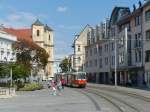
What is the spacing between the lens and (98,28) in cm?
12562

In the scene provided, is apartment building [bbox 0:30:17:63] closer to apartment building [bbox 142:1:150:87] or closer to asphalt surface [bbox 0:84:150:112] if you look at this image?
apartment building [bbox 142:1:150:87]

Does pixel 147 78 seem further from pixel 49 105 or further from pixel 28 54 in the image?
pixel 49 105

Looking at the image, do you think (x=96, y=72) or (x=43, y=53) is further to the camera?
(x=96, y=72)

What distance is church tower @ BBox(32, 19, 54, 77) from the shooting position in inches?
6841

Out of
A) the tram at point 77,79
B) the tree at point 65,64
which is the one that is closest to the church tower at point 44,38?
the tree at point 65,64

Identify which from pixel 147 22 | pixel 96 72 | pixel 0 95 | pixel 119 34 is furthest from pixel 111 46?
pixel 0 95

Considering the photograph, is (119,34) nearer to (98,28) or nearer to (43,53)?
(43,53)

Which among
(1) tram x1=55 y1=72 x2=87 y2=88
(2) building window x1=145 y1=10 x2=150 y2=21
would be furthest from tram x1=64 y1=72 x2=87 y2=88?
(2) building window x1=145 y1=10 x2=150 y2=21

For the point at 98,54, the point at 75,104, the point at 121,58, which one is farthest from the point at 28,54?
the point at 75,104

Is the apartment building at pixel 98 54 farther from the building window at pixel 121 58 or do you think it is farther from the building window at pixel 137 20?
the building window at pixel 137 20

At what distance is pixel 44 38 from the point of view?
589 ft

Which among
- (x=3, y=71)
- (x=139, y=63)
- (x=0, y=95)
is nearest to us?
(x=0, y=95)

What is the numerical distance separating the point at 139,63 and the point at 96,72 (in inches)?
1533

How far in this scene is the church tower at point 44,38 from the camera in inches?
6841
